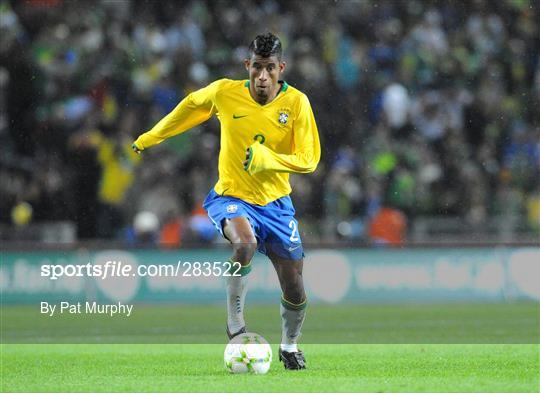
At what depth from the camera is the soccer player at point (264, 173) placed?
27.6 feet

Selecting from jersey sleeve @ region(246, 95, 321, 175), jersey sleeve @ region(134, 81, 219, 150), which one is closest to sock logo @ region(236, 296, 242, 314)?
jersey sleeve @ region(246, 95, 321, 175)

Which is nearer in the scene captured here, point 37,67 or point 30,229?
point 30,229

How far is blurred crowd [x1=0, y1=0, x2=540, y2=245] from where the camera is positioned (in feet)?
58.5

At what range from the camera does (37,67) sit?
60.7 feet

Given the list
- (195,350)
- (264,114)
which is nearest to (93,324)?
(195,350)

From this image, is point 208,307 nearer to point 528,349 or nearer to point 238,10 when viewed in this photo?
point 238,10

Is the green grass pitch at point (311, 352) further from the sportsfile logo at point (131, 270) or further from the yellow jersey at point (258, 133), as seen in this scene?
the yellow jersey at point (258, 133)

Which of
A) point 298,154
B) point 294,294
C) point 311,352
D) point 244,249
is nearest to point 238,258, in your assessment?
point 244,249

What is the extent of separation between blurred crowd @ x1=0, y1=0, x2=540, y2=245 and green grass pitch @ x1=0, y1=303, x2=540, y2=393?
190 cm

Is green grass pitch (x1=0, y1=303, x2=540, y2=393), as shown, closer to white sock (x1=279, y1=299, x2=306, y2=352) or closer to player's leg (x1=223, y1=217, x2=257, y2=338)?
white sock (x1=279, y1=299, x2=306, y2=352)

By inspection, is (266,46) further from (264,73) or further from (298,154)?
(298,154)

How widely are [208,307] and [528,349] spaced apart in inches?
283

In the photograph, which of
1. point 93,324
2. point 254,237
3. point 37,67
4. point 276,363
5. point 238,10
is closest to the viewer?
point 254,237

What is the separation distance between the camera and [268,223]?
28.1 feet
